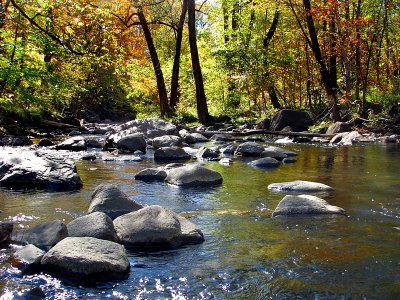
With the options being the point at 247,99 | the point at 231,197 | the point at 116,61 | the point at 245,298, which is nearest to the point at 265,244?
the point at 245,298

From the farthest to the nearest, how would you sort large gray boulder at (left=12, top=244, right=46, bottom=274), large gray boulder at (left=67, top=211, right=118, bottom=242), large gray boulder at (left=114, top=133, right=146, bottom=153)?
1. large gray boulder at (left=114, top=133, right=146, bottom=153)
2. large gray boulder at (left=67, top=211, right=118, bottom=242)
3. large gray boulder at (left=12, top=244, right=46, bottom=274)

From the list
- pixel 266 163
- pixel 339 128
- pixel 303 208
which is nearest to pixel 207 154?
pixel 266 163

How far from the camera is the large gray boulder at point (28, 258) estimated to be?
3.60 meters

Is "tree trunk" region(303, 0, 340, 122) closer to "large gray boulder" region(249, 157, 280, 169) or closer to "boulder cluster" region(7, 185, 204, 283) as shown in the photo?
"large gray boulder" region(249, 157, 280, 169)

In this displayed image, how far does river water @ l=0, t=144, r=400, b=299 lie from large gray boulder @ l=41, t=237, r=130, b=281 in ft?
0.29

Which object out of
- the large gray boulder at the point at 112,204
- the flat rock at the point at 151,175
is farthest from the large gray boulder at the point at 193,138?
the large gray boulder at the point at 112,204

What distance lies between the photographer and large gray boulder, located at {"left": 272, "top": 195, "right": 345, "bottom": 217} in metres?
5.32

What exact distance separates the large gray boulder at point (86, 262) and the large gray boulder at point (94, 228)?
1.46ft

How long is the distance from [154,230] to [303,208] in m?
1.88

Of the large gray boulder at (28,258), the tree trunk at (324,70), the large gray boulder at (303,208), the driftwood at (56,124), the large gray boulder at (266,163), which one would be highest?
the tree trunk at (324,70)

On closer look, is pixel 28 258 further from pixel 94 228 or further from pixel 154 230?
pixel 154 230

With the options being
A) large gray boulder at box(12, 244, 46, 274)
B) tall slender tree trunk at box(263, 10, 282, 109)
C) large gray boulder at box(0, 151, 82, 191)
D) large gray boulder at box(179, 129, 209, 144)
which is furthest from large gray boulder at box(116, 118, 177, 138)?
large gray boulder at box(12, 244, 46, 274)

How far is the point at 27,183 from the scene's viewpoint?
7.11 meters

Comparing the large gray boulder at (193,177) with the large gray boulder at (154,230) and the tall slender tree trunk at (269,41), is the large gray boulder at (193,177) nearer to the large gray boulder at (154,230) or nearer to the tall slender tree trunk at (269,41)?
the large gray boulder at (154,230)
